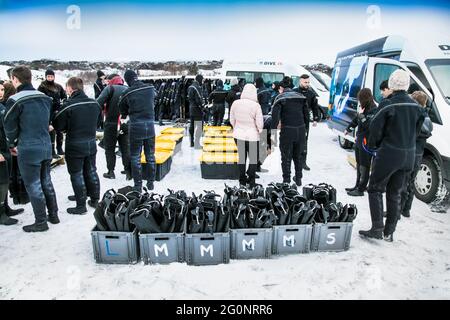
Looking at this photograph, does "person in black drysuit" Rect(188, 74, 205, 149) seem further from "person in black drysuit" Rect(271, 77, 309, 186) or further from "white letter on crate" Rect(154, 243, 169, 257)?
"white letter on crate" Rect(154, 243, 169, 257)

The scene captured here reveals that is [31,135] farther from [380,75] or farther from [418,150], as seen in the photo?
[380,75]

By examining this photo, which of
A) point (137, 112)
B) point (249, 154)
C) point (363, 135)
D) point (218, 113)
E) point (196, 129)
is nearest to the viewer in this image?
point (137, 112)

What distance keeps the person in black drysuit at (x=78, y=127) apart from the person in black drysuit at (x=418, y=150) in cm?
356

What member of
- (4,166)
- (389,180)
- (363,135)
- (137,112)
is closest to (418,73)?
(363,135)

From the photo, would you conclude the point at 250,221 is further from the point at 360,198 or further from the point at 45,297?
the point at 360,198

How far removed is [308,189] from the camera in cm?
367

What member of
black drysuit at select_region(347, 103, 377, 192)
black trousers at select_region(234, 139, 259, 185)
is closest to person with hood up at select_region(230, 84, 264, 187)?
black trousers at select_region(234, 139, 259, 185)

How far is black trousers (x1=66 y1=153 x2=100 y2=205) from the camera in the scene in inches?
153

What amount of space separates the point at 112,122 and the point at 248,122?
208cm

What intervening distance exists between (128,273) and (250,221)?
1176mm

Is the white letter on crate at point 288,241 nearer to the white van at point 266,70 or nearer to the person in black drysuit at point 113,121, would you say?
the person in black drysuit at point 113,121

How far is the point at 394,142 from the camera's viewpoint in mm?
3211
